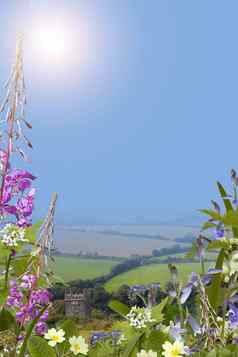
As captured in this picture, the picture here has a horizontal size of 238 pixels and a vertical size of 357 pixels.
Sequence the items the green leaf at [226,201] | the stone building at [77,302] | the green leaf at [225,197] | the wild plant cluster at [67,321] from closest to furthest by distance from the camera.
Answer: the wild plant cluster at [67,321] < the green leaf at [226,201] < the green leaf at [225,197] < the stone building at [77,302]

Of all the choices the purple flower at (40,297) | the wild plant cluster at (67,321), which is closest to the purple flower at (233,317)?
the wild plant cluster at (67,321)

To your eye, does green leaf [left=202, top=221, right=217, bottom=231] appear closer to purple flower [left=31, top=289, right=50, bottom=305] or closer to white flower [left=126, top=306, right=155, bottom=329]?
white flower [left=126, top=306, right=155, bottom=329]

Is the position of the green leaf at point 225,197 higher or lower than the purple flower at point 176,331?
higher

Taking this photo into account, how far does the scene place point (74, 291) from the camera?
4555 millimetres

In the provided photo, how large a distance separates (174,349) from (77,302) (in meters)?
3.18

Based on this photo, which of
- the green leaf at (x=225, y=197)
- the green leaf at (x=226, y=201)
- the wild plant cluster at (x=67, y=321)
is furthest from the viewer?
the green leaf at (x=225, y=197)

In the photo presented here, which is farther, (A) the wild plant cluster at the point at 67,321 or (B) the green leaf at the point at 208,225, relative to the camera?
(B) the green leaf at the point at 208,225

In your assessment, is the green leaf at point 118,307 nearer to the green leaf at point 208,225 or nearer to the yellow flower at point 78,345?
the yellow flower at point 78,345

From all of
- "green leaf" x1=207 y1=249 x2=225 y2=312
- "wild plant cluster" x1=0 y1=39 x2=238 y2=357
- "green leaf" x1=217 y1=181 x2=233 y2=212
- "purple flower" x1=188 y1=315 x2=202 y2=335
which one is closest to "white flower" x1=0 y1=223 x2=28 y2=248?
"wild plant cluster" x1=0 y1=39 x2=238 y2=357

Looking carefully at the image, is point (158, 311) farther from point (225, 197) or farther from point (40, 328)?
point (225, 197)

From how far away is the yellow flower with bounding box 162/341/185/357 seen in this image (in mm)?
1307

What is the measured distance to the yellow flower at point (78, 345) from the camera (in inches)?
53.7

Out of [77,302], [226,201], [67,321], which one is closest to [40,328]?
[67,321]

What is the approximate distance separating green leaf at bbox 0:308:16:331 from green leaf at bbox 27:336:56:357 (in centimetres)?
9
